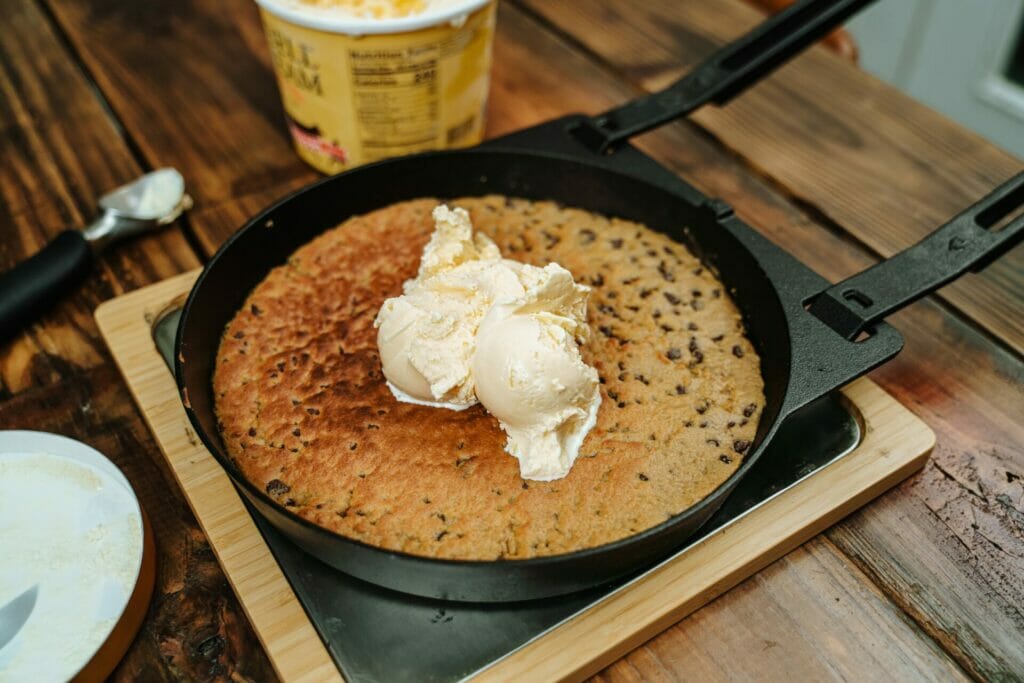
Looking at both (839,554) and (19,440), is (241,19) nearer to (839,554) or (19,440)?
(19,440)

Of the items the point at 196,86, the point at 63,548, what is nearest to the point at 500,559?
the point at 63,548

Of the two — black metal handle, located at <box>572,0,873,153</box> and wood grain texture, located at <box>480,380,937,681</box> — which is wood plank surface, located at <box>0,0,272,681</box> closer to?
wood grain texture, located at <box>480,380,937,681</box>

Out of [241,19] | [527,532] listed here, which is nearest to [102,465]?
[527,532]

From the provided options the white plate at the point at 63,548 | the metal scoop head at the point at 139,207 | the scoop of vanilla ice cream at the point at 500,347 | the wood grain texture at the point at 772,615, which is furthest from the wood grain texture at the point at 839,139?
the white plate at the point at 63,548

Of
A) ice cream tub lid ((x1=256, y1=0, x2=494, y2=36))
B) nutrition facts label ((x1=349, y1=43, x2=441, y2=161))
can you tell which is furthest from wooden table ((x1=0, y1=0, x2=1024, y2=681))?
ice cream tub lid ((x1=256, y1=0, x2=494, y2=36))

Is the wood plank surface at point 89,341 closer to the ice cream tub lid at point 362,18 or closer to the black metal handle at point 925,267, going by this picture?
the ice cream tub lid at point 362,18
